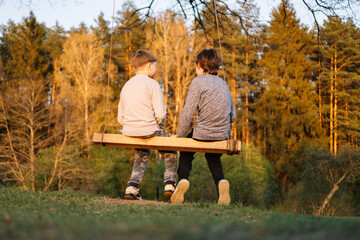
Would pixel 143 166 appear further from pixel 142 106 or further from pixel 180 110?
pixel 180 110

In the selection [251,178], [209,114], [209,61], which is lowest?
[251,178]

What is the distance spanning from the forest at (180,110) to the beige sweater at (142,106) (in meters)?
14.3

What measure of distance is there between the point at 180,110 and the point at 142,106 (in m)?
21.7

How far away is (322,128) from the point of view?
31.3 metres

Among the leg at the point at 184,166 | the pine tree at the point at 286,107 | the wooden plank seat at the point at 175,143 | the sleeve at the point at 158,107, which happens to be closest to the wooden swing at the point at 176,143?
the wooden plank seat at the point at 175,143

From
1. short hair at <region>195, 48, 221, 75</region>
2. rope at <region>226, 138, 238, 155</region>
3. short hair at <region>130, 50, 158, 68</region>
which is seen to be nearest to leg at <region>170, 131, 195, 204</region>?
rope at <region>226, 138, 238, 155</region>

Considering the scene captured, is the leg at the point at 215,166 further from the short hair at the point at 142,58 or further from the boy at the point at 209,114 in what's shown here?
the short hair at the point at 142,58

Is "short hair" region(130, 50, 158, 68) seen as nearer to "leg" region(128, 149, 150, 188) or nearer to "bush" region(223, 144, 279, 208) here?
"leg" region(128, 149, 150, 188)

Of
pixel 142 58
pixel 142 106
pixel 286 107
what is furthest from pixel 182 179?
pixel 286 107

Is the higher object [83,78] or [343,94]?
[83,78]

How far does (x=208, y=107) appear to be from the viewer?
4496 millimetres

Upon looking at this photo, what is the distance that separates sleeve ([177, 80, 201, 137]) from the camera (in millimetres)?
4504

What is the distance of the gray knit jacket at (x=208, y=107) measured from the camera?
14.7ft

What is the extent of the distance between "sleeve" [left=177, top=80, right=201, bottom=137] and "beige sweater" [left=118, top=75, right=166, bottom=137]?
329mm
